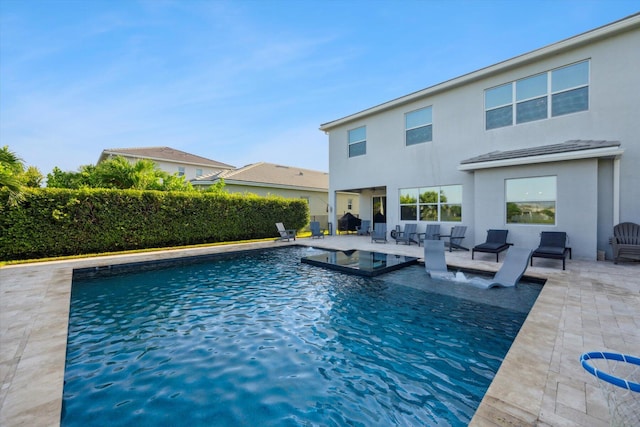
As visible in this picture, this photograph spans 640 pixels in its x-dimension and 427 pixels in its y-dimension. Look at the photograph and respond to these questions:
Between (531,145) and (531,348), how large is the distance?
378 inches

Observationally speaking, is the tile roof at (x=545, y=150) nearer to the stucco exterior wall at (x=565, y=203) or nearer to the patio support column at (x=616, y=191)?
the stucco exterior wall at (x=565, y=203)

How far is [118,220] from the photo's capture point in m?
11.6

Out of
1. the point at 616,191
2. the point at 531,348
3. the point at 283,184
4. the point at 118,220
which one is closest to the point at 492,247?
the point at 616,191

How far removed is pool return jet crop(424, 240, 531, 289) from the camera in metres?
6.63

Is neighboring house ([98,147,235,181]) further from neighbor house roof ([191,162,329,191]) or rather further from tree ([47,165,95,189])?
tree ([47,165,95,189])

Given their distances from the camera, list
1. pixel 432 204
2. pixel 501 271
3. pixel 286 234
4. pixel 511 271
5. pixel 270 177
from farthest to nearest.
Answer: pixel 270 177, pixel 286 234, pixel 432 204, pixel 501 271, pixel 511 271

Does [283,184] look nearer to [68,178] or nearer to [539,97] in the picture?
[68,178]

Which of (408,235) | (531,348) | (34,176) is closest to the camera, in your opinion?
(531,348)

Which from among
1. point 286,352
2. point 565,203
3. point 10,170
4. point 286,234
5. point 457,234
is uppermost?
point 10,170

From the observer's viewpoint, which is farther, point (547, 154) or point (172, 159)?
point (172, 159)

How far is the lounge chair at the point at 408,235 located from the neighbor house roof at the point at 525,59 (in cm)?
613

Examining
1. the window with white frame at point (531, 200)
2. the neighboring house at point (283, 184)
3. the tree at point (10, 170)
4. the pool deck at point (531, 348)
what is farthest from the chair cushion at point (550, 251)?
the tree at point (10, 170)

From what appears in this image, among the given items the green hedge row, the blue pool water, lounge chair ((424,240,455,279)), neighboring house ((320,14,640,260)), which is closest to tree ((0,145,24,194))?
the green hedge row

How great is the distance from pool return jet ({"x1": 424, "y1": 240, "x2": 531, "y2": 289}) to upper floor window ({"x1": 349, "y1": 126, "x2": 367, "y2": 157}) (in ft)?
30.8
